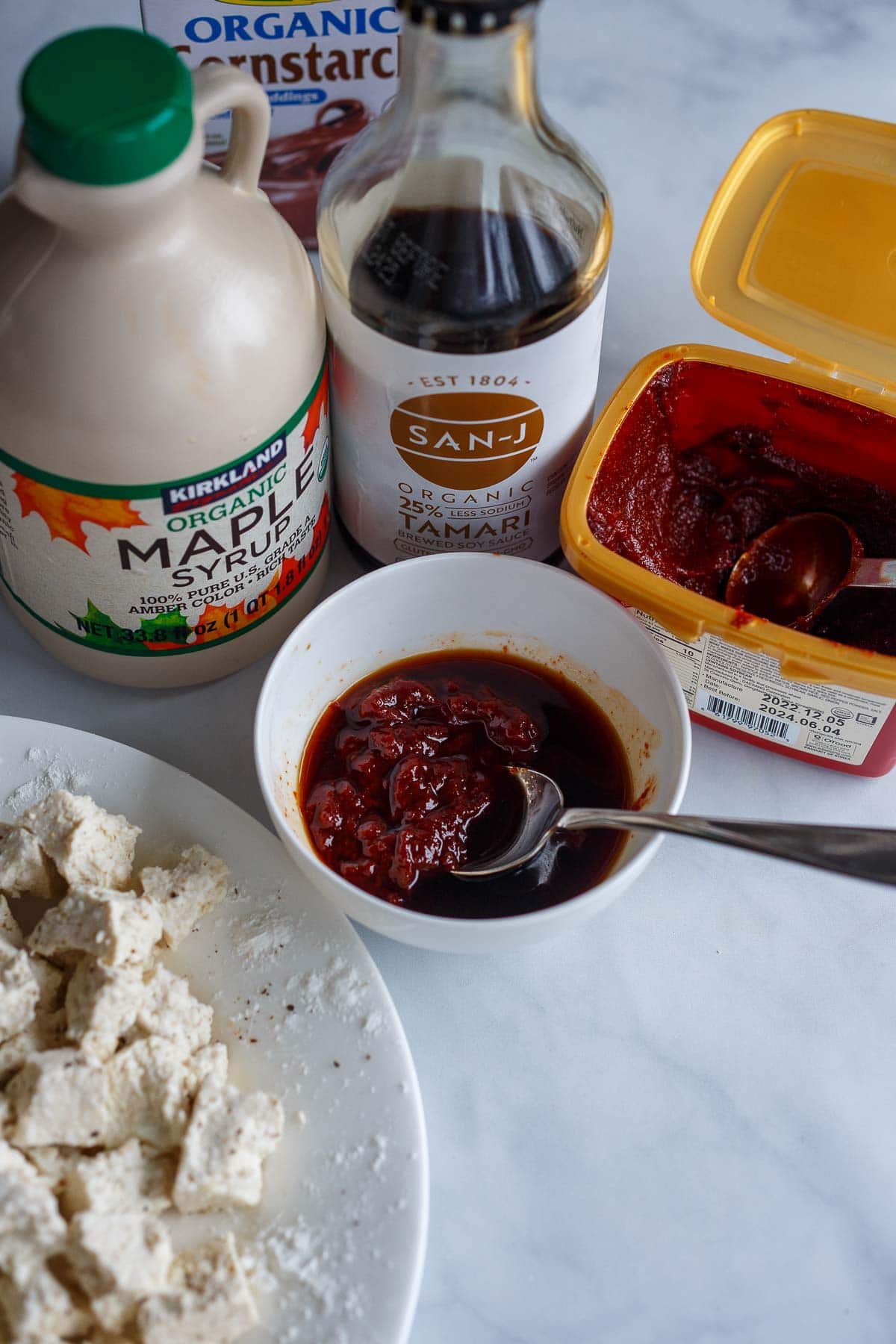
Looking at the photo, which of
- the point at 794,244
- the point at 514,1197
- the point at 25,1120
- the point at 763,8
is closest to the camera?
the point at 25,1120

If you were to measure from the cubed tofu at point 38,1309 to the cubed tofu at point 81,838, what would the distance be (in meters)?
0.26

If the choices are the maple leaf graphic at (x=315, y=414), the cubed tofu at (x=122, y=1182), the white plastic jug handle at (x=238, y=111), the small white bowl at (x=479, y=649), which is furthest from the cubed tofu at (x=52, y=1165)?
the white plastic jug handle at (x=238, y=111)

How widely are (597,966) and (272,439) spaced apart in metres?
0.47

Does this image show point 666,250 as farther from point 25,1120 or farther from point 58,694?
point 25,1120

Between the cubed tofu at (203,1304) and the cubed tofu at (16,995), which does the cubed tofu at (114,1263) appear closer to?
the cubed tofu at (203,1304)

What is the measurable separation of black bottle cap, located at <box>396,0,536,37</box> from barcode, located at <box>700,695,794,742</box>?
53 cm

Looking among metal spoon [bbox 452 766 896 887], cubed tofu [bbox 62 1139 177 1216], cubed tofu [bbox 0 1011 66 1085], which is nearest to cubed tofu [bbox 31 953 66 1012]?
cubed tofu [bbox 0 1011 66 1085]

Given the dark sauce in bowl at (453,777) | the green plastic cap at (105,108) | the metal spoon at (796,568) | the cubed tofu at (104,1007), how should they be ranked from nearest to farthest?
the green plastic cap at (105,108), the cubed tofu at (104,1007), the dark sauce in bowl at (453,777), the metal spoon at (796,568)

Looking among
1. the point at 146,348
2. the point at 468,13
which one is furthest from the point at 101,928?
the point at 468,13

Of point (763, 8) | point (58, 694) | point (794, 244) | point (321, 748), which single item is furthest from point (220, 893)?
point (763, 8)

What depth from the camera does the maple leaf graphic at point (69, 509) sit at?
0.96 m

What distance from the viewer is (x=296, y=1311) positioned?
87cm

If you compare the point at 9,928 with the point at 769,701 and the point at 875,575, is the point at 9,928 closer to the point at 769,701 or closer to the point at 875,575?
the point at 769,701

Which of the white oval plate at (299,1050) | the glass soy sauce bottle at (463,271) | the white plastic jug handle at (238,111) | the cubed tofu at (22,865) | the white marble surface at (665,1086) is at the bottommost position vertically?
the white marble surface at (665,1086)
